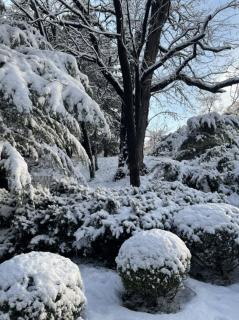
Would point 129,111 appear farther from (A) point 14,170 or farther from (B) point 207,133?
(A) point 14,170

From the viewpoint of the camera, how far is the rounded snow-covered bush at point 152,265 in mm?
4602

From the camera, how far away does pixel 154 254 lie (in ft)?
15.2

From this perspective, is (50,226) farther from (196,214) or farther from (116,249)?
(196,214)

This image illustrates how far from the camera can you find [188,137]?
39.9 feet

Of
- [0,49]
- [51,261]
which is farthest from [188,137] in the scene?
[51,261]

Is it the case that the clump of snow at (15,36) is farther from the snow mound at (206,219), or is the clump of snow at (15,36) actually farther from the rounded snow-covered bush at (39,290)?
the rounded snow-covered bush at (39,290)

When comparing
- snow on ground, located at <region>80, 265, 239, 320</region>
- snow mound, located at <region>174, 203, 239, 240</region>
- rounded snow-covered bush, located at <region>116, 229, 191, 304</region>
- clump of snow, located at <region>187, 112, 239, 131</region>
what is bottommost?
snow on ground, located at <region>80, 265, 239, 320</region>

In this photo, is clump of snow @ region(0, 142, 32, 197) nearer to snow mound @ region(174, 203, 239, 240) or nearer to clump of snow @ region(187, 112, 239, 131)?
snow mound @ region(174, 203, 239, 240)

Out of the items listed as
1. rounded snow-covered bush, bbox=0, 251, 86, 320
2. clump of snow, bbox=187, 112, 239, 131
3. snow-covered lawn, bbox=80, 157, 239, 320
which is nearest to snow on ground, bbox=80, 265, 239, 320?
snow-covered lawn, bbox=80, 157, 239, 320

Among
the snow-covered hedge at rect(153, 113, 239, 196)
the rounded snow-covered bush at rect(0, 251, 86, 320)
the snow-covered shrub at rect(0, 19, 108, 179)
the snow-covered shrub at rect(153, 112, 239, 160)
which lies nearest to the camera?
the rounded snow-covered bush at rect(0, 251, 86, 320)

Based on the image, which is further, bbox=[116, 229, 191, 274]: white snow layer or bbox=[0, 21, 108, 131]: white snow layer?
bbox=[0, 21, 108, 131]: white snow layer

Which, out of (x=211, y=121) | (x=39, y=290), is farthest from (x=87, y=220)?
(x=211, y=121)

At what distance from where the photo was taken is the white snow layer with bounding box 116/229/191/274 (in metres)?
4.61

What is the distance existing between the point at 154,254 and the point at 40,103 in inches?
92.0
